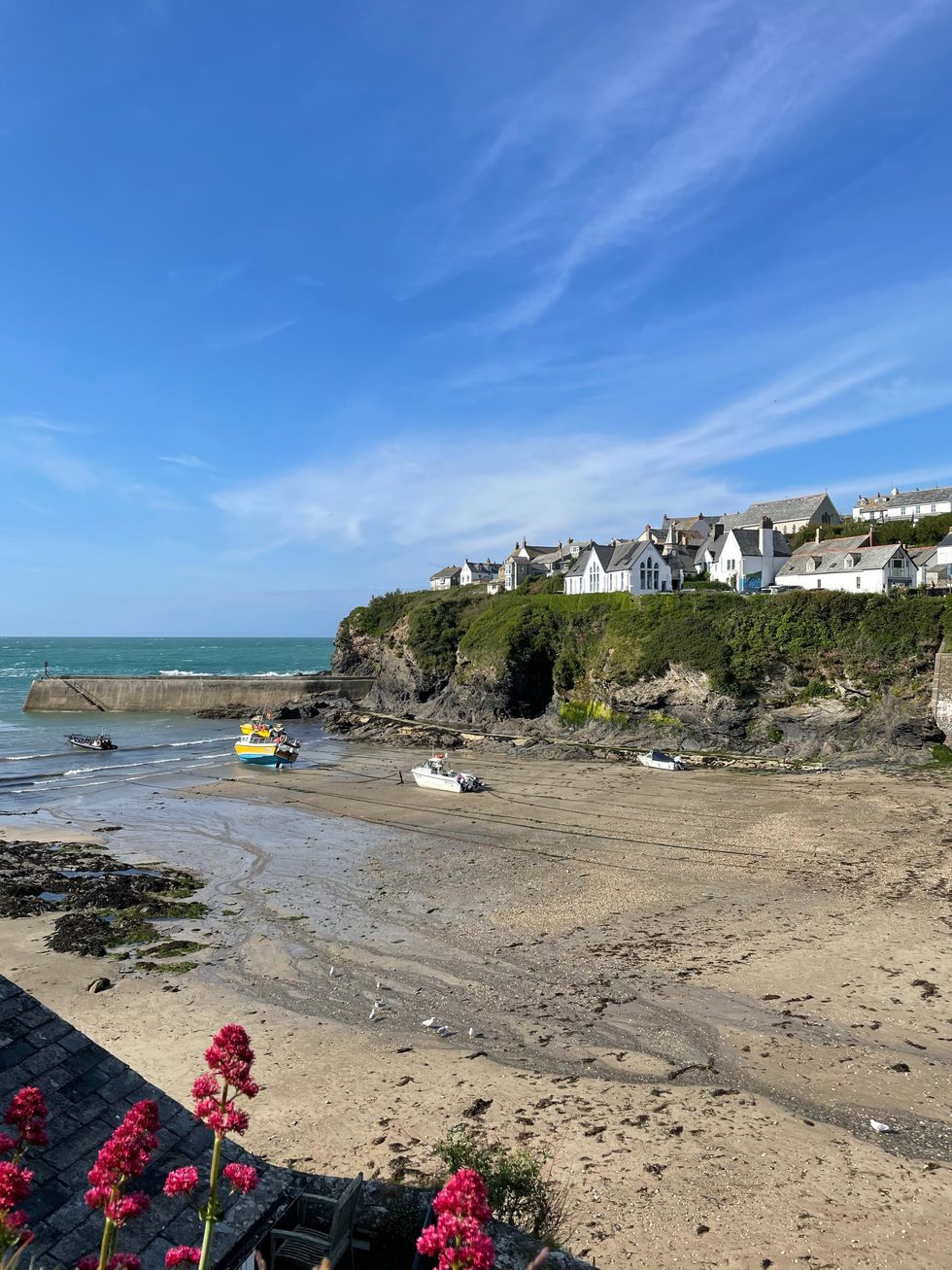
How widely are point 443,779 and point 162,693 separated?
43737mm

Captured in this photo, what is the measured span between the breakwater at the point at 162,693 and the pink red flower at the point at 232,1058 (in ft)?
215

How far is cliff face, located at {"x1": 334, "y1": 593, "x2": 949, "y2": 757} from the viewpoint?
129 feet

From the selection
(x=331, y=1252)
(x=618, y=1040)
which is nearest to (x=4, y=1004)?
(x=331, y=1252)

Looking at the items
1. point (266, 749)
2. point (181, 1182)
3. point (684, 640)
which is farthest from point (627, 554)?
point (181, 1182)

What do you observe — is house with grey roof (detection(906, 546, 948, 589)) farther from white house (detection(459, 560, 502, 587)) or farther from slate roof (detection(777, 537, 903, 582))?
white house (detection(459, 560, 502, 587))

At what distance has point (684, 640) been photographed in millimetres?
46562

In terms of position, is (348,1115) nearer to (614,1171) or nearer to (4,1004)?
(614,1171)

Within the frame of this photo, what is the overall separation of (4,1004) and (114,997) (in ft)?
31.8

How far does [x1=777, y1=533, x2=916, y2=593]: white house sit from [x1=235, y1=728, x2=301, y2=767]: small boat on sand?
3581 cm

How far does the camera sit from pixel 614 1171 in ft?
29.2

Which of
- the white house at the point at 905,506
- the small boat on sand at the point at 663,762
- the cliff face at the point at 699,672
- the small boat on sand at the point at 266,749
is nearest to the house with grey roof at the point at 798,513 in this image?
the white house at the point at 905,506

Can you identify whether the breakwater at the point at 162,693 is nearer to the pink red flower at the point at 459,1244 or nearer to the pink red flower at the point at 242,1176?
the pink red flower at the point at 242,1176

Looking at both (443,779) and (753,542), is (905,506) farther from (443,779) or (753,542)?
Result: (443,779)

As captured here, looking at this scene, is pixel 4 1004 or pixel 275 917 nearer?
pixel 4 1004
